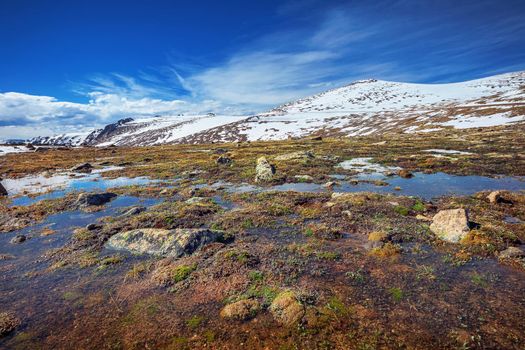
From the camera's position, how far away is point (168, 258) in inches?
666

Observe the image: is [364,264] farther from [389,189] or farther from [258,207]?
[389,189]

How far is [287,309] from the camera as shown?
38.6 feet

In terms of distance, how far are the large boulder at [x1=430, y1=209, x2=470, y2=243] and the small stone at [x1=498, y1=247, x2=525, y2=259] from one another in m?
2.11

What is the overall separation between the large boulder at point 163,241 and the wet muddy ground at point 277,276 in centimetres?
53

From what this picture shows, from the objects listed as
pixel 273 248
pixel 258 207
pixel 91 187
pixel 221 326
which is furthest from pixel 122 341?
pixel 91 187

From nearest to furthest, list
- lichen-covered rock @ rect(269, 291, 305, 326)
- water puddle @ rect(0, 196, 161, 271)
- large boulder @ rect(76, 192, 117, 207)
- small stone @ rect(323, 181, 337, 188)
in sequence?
lichen-covered rock @ rect(269, 291, 305, 326), water puddle @ rect(0, 196, 161, 271), large boulder @ rect(76, 192, 117, 207), small stone @ rect(323, 181, 337, 188)

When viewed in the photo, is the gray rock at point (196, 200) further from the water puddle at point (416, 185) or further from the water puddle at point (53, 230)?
the water puddle at point (416, 185)

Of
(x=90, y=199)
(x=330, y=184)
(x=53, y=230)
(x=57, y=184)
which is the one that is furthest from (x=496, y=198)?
(x=57, y=184)

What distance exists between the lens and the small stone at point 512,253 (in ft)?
48.5

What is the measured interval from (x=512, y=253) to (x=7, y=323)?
2429cm

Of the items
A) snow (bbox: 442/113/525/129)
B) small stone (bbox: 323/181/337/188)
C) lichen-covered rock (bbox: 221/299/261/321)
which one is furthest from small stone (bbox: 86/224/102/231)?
snow (bbox: 442/113/525/129)

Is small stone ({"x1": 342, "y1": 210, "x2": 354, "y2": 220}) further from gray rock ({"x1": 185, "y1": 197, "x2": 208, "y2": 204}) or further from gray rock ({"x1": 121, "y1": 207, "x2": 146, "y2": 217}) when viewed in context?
gray rock ({"x1": 121, "y1": 207, "x2": 146, "y2": 217})

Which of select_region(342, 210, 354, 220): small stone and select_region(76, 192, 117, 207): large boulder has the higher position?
select_region(76, 192, 117, 207): large boulder

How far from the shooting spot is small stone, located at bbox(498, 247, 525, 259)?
582 inches
